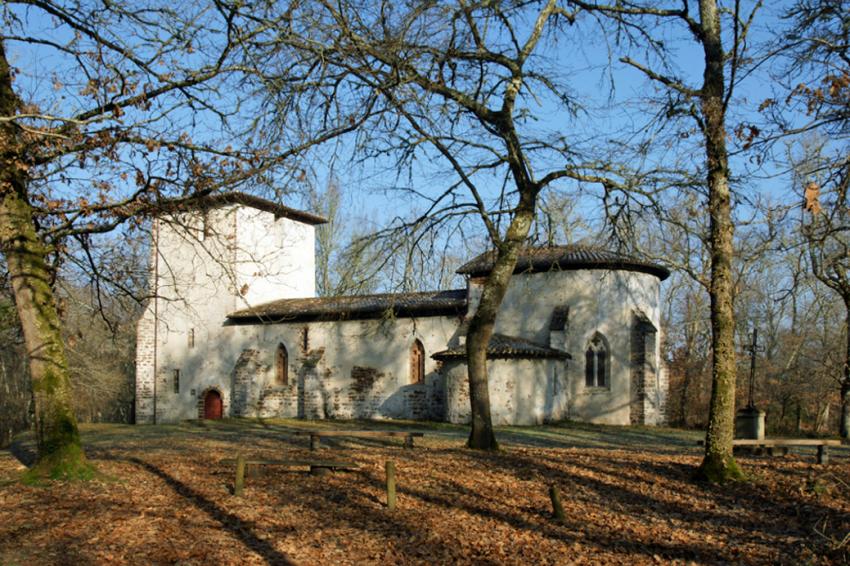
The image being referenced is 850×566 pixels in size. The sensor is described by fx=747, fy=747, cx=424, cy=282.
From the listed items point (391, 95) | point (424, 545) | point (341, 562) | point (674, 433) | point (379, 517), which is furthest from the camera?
point (674, 433)

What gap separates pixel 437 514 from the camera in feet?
30.2

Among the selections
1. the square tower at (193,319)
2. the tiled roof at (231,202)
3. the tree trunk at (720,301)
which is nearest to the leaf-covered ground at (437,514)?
the tree trunk at (720,301)

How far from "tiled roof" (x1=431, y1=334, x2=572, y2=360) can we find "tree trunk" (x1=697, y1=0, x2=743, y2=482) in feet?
44.0

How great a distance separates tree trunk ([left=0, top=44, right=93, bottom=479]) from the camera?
32.7ft

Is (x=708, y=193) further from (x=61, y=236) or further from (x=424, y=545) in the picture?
(x=61, y=236)

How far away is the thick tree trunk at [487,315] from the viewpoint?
1355 cm

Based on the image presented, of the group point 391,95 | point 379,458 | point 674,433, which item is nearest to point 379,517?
point 379,458

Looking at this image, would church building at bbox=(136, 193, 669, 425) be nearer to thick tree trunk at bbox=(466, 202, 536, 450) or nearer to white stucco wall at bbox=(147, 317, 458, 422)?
white stucco wall at bbox=(147, 317, 458, 422)

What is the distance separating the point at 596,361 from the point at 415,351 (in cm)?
658

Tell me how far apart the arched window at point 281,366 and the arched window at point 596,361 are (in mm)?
11882

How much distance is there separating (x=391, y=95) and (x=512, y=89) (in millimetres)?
3529

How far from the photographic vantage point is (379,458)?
508 inches

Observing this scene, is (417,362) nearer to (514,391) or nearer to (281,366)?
(514,391)

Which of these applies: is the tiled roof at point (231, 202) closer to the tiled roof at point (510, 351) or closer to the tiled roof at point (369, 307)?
the tiled roof at point (510, 351)
